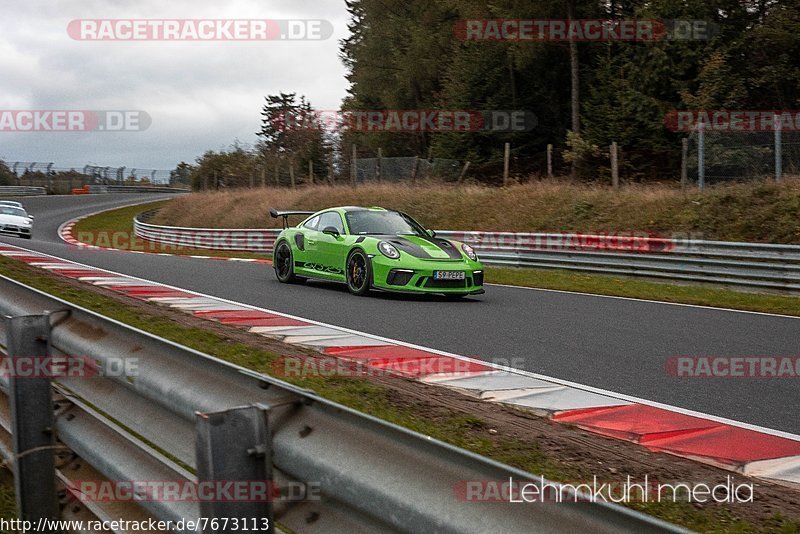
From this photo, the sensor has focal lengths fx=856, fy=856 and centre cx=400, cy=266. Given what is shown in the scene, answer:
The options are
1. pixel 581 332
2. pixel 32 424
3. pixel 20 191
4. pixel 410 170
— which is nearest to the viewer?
pixel 32 424

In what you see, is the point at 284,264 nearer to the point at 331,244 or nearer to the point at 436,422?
the point at 331,244

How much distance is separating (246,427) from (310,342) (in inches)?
250

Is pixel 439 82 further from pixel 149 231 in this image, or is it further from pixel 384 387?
pixel 384 387

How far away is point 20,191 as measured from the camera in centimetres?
6412

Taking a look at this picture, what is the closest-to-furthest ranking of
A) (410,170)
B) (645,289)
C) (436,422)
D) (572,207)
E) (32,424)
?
1. (32,424)
2. (436,422)
3. (645,289)
4. (572,207)
5. (410,170)

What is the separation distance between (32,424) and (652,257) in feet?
46.6

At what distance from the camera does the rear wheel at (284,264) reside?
14.2 meters

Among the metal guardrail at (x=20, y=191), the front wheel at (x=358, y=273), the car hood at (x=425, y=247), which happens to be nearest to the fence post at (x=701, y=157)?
the car hood at (x=425, y=247)

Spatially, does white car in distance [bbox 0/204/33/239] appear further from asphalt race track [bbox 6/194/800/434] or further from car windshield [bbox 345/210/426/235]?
car windshield [bbox 345/210/426/235]

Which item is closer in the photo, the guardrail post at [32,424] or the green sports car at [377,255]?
the guardrail post at [32,424]

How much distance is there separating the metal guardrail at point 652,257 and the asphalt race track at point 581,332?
3.19m

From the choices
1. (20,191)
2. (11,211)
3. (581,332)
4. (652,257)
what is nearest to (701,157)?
(652,257)

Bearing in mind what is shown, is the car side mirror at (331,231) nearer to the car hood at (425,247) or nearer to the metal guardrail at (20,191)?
the car hood at (425,247)

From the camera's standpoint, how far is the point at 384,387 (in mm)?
6234
